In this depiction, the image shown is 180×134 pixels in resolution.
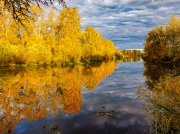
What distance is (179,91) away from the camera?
815 centimetres

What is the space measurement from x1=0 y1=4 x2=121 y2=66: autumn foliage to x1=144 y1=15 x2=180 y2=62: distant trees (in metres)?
Answer: 20.0

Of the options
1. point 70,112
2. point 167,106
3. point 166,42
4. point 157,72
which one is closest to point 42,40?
point 157,72

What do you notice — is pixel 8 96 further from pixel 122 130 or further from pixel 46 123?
pixel 122 130

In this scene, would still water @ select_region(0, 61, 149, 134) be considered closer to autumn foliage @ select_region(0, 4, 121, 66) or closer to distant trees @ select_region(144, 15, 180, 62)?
autumn foliage @ select_region(0, 4, 121, 66)

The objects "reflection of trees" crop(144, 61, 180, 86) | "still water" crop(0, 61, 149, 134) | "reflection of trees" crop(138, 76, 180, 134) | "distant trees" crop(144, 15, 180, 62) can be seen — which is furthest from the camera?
"distant trees" crop(144, 15, 180, 62)

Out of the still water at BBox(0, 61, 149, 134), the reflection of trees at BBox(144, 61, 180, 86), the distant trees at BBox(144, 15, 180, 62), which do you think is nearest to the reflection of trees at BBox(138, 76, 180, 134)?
the still water at BBox(0, 61, 149, 134)

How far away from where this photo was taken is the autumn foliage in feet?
132

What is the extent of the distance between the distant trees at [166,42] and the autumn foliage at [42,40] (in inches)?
789

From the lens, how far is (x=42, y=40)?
144ft

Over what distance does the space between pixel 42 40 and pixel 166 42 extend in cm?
2913

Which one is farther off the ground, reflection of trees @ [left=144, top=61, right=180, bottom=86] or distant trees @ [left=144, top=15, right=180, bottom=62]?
distant trees @ [left=144, top=15, right=180, bottom=62]

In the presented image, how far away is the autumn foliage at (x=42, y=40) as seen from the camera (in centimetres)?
4022

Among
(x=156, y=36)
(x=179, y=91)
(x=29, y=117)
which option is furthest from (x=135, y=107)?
(x=156, y=36)

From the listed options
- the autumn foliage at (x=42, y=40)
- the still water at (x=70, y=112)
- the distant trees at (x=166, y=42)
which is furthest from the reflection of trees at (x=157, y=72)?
the autumn foliage at (x=42, y=40)
